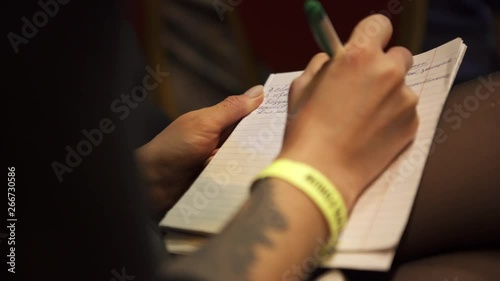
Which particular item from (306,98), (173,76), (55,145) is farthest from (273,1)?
(55,145)

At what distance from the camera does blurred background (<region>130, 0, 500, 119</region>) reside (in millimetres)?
1050

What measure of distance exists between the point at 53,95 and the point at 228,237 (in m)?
0.17

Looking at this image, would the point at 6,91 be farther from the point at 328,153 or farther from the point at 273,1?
the point at 273,1

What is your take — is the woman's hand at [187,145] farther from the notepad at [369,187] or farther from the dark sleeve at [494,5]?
the dark sleeve at [494,5]

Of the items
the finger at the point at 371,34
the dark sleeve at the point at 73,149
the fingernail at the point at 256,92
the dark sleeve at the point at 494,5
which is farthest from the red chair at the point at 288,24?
the dark sleeve at the point at 73,149

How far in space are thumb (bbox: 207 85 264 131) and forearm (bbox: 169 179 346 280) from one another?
9.4 inches

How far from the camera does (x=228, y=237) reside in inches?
15.1

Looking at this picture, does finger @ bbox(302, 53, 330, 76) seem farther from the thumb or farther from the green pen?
the thumb

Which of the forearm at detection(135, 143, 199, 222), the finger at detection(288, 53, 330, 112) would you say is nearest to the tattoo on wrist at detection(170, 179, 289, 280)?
the finger at detection(288, 53, 330, 112)

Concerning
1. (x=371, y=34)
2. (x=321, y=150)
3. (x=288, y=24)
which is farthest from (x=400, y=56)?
(x=288, y=24)

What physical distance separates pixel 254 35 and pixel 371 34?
27.2 inches

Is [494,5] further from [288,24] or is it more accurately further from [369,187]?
[369,187]

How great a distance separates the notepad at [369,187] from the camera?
0.43m

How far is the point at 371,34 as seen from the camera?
20.0 inches
